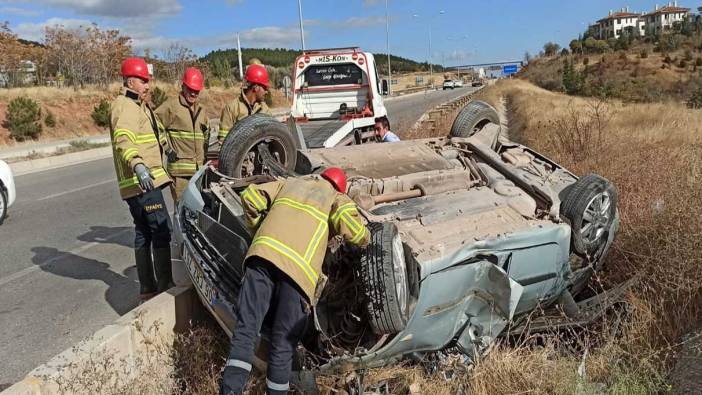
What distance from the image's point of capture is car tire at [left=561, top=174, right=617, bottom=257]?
12.9 ft

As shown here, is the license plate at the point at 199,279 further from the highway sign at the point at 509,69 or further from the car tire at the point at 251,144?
the highway sign at the point at 509,69

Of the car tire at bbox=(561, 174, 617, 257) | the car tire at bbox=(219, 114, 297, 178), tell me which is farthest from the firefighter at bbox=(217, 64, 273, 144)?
the car tire at bbox=(561, 174, 617, 257)

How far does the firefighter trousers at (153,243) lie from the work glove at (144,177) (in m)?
0.29

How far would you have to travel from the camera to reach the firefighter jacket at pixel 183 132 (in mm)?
5031

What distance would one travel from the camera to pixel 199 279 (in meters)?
3.66

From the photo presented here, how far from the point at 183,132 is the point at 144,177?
113 cm

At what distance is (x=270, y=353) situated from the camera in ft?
9.83

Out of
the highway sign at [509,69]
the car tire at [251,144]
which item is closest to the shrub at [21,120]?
the car tire at [251,144]

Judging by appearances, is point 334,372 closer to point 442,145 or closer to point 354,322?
point 354,322

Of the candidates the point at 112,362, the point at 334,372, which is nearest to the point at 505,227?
the point at 334,372

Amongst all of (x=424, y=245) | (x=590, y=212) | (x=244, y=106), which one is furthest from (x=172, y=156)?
(x=590, y=212)

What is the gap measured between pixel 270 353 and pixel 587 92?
122ft

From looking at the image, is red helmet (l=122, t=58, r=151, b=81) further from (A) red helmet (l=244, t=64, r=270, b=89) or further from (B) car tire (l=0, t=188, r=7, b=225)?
(B) car tire (l=0, t=188, r=7, b=225)

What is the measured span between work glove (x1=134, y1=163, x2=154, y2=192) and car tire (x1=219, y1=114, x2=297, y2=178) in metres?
0.61
